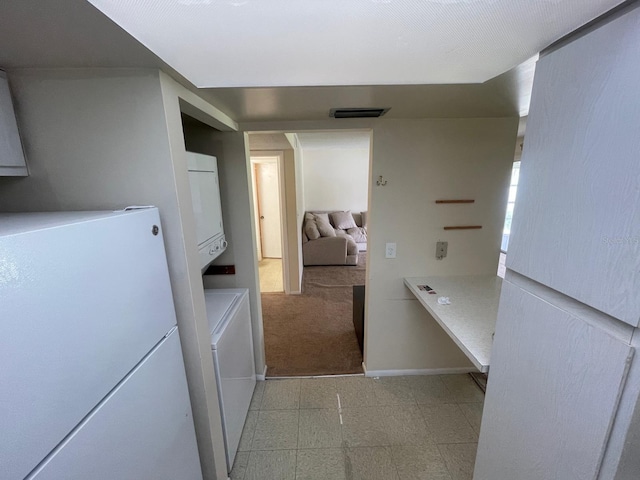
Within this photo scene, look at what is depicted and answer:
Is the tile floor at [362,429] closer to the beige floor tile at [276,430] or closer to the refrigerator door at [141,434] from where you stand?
the beige floor tile at [276,430]

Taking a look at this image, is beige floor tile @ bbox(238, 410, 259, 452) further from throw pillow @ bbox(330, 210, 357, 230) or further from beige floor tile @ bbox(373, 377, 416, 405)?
throw pillow @ bbox(330, 210, 357, 230)

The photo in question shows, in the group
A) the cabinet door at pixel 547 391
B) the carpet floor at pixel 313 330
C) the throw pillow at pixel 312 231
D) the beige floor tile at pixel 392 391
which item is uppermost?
the cabinet door at pixel 547 391

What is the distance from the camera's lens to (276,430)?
1764 millimetres

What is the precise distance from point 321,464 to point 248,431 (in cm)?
56

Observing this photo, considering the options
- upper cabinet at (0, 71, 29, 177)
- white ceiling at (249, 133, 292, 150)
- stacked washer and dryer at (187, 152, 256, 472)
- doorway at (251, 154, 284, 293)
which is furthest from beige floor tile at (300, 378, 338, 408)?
doorway at (251, 154, 284, 293)

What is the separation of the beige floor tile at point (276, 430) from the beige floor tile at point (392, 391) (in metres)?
0.69

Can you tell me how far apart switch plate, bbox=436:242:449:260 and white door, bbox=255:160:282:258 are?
138 inches

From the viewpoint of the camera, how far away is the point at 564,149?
25.1 inches

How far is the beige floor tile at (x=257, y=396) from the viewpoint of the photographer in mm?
1962

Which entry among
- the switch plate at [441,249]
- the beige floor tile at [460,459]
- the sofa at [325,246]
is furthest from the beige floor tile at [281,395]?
the sofa at [325,246]

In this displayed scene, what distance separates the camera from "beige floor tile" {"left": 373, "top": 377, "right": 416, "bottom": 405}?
6.50 feet

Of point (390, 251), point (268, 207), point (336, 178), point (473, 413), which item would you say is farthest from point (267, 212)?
point (473, 413)

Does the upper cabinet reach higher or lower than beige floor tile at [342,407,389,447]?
higher

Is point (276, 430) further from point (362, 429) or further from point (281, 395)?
point (362, 429)
